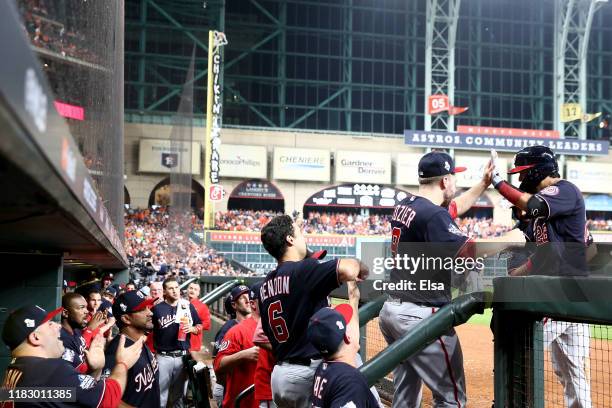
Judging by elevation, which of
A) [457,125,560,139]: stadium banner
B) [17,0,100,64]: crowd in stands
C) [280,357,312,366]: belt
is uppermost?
[457,125,560,139]: stadium banner

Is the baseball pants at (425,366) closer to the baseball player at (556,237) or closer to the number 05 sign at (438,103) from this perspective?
the baseball player at (556,237)

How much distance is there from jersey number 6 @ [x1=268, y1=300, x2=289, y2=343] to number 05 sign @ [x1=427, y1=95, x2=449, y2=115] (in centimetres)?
3711

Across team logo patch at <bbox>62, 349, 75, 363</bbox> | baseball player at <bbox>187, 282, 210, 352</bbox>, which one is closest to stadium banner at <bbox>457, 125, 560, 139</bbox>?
baseball player at <bbox>187, 282, 210, 352</bbox>

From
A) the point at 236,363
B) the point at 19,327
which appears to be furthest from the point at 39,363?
the point at 236,363

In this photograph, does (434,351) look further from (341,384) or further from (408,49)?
(408,49)

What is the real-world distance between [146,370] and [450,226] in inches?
92.9

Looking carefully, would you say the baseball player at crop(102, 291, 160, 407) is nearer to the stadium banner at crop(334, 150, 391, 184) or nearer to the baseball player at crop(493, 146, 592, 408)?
the baseball player at crop(493, 146, 592, 408)

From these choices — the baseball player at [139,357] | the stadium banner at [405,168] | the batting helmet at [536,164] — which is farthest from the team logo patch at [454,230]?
the stadium banner at [405,168]

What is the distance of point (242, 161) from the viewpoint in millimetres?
39906

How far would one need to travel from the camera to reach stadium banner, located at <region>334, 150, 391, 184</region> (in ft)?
135

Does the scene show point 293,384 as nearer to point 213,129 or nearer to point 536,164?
point 536,164

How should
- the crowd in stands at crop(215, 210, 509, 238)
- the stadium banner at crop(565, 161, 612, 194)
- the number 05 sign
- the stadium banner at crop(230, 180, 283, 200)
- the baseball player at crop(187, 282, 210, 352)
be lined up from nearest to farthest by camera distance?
the baseball player at crop(187, 282, 210, 352) → the crowd in stands at crop(215, 210, 509, 238) → the number 05 sign → the stadium banner at crop(230, 180, 283, 200) → the stadium banner at crop(565, 161, 612, 194)

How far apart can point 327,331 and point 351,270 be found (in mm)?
291

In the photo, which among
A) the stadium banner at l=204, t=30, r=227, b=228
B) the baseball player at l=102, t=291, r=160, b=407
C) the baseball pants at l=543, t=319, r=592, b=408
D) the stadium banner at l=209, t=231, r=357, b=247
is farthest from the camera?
the stadium banner at l=209, t=231, r=357, b=247
